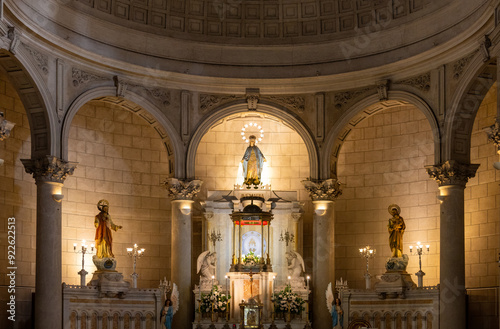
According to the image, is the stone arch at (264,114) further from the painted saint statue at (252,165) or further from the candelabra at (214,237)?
the candelabra at (214,237)

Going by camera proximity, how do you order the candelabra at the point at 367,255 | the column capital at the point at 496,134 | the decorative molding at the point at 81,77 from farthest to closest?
the candelabra at the point at 367,255 → the decorative molding at the point at 81,77 → the column capital at the point at 496,134

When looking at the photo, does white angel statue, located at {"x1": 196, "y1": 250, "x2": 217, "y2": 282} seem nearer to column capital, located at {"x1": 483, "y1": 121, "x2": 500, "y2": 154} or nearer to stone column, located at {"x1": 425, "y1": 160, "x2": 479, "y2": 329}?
stone column, located at {"x1": 425, "y1": 160, "x2": 479, "y2": 329}

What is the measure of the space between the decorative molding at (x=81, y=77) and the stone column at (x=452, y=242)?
40.0 ft

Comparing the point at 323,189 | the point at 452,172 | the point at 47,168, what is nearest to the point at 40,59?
the point at 47,168

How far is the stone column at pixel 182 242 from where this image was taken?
30.2 m

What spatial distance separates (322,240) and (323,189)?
1903mm

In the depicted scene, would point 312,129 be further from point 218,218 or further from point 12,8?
point 12,8

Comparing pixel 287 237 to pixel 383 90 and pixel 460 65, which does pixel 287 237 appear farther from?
pixel 460 65

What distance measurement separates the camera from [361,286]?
108 ft

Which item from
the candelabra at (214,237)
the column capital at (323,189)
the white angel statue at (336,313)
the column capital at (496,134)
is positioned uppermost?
the column capital at (496,134)

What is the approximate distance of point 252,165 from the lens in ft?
105

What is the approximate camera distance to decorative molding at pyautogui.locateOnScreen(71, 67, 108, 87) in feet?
93.9

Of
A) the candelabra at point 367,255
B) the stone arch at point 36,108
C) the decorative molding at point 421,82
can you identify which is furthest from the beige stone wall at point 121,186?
the decorative molding at point 421,82

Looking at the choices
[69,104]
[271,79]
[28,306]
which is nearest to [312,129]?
A: [271,79]
